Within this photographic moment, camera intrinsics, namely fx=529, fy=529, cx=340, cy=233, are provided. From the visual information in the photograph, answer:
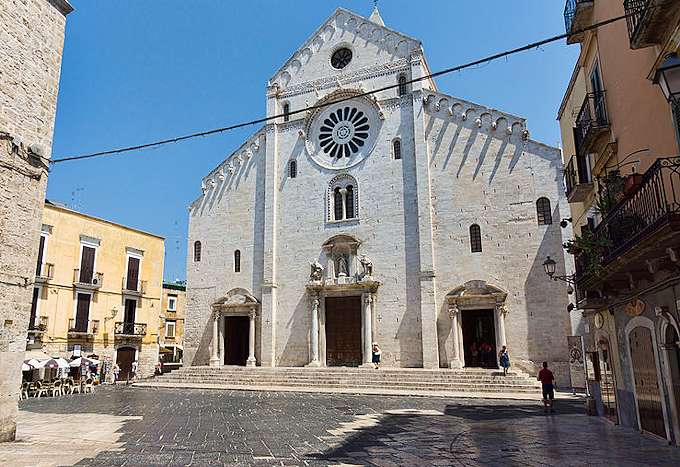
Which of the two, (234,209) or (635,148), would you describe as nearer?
(635,148)

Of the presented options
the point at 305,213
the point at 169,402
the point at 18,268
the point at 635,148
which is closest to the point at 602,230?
the point at 635,148

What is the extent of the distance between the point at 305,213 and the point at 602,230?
18.4 m

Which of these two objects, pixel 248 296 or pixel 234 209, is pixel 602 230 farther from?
pixel 234 209

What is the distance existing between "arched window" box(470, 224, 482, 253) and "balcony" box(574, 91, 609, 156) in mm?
10055

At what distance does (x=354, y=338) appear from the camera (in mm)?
24250

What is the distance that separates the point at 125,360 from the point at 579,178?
81.6 ft

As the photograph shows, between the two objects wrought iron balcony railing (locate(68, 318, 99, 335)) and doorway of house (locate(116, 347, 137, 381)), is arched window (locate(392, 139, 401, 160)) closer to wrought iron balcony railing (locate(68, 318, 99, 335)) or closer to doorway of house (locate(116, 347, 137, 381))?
wrought iron balcony railing (locate(68, 318, 99, 335))

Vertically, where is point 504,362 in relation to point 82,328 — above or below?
below

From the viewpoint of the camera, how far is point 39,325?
24.2 meters

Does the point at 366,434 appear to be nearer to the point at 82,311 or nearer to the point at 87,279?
the point at 82,311

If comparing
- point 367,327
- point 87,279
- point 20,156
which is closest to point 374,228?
point 367,327

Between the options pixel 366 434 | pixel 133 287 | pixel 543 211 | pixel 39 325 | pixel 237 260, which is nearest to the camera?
pixel 366 434

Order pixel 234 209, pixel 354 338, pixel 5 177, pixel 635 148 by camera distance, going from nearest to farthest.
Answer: pixel 635 148 → pixel 5 177 → pixel 354 338 → pixel 234 209

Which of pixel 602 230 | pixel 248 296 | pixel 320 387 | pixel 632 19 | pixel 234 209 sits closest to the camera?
pixel 632 19
